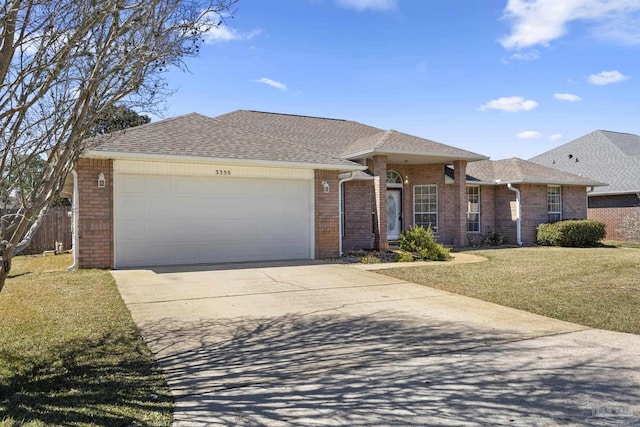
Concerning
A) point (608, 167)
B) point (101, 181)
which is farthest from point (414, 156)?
point (608, 167)

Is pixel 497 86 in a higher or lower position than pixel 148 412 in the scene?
higher

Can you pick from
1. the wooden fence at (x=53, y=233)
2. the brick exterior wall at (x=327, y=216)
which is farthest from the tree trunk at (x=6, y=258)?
the wooden fence at (x=53, y=233)

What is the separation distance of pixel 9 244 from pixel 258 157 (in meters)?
8.80

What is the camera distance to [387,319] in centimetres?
692

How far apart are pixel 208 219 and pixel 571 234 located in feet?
50.1

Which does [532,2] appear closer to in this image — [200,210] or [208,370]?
[200,210]

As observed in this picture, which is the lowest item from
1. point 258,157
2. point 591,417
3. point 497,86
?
point 591,417

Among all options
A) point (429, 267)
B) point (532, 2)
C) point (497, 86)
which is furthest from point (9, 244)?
point (497, 86)

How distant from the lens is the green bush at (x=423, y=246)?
14.3 metres

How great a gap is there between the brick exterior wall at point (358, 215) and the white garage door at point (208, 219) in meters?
3.07

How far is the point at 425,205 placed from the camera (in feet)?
63.1

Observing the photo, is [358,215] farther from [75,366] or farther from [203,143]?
[75,366]

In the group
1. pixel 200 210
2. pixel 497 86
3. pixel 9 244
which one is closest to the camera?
pixel 9 244

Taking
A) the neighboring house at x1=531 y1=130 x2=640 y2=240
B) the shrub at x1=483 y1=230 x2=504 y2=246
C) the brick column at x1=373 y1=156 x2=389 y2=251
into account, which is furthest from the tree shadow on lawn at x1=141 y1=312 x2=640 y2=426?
the neighboring house at x1=531 y1=130 x2=640 y2=240
